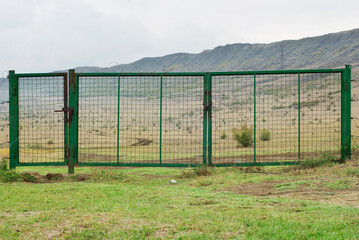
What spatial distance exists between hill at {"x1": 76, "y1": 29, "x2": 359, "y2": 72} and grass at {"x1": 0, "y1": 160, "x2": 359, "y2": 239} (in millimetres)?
82360

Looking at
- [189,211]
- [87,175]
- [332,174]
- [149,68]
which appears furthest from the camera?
[149,68]

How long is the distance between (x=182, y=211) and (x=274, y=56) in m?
128

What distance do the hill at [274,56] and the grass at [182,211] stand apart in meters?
82.4

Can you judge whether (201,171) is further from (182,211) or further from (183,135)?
(183,135)

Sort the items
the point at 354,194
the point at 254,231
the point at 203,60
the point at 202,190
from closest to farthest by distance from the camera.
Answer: the point at 254,231
the point at 354,194
the point at 202,190
the point at 203,60

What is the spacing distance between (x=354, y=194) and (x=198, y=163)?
590cm

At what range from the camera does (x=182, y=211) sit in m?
7.67

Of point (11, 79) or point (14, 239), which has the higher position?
point (11, 79)

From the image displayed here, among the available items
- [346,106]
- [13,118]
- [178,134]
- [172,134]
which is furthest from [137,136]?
[346,106]

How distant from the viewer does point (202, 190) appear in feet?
35.3

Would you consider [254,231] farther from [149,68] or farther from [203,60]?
[149,68]

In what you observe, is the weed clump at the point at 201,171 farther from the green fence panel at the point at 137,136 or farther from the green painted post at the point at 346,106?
the green painted post at the point at 346,106

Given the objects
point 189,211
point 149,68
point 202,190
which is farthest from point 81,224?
point 149,68

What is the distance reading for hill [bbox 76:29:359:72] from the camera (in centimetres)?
11025
